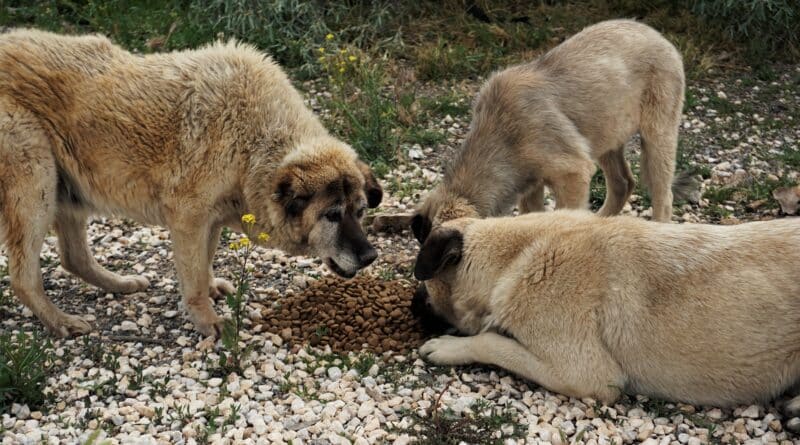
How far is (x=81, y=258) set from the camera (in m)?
6.31

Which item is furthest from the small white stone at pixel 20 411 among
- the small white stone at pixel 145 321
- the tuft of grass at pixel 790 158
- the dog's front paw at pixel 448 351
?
the tuft of grass at pixel 790 158

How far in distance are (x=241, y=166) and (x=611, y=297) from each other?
2.35 meters

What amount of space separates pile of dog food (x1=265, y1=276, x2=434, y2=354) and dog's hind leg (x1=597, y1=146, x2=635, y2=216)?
7.06ft

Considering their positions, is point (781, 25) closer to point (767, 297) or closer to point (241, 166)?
point (767, 297)

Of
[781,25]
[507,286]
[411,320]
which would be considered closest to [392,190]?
[411,320]

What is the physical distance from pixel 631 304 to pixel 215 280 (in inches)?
115

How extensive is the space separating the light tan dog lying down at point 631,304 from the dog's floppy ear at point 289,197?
32.6 inches

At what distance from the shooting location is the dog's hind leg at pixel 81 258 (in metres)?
6.28

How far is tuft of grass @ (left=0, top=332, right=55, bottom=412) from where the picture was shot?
4887mm

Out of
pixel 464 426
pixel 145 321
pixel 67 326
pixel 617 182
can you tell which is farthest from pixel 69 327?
pixel 617 182

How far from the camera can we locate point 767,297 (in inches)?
193

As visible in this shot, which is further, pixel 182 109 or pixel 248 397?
pixel 182 109

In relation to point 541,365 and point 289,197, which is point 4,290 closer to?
point 289,197

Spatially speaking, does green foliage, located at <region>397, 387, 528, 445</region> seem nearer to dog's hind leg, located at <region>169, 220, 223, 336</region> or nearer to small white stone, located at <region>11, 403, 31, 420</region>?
dog's hind leg, located at <region>169, 220, 223, 336</region>
